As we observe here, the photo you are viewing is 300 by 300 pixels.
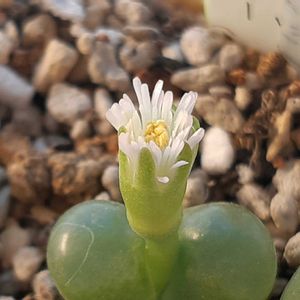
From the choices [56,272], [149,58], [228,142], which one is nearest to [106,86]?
[149,58]

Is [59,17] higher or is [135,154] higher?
[135,154]

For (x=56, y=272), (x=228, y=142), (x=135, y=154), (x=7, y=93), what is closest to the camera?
(x=135, y=154)

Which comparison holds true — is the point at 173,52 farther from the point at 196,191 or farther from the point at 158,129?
the point at 158,129

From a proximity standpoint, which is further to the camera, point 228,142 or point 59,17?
point 59,17

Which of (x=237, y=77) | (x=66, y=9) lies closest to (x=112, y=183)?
(x=237, y=77)

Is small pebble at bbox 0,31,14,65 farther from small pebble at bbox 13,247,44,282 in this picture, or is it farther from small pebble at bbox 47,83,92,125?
small pebble at bbox 13,247,44,282

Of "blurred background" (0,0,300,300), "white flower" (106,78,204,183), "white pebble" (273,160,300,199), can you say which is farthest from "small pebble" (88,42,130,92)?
"white flower" (106,78,204,183)

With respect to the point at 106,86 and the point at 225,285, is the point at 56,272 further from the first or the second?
the point at 106,86
